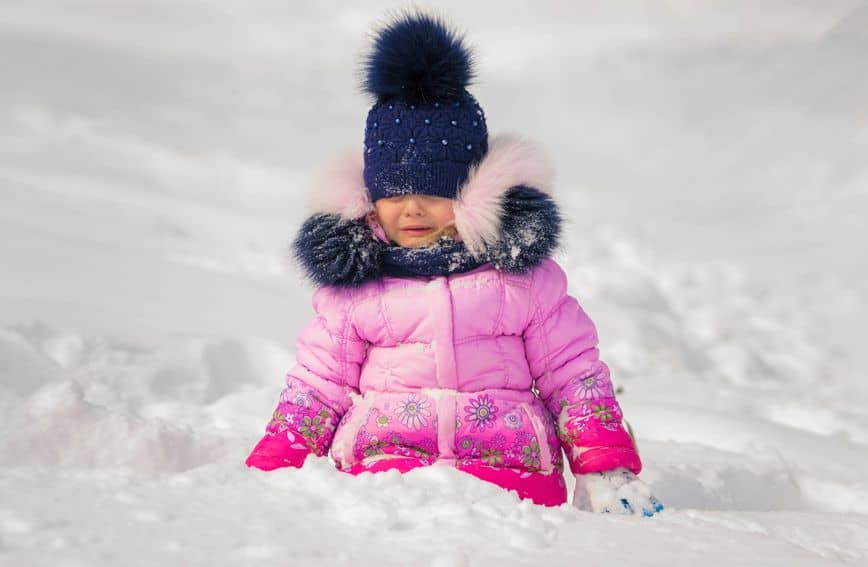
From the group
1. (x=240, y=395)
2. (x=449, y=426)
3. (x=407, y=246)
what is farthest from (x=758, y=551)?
(x=240, y=395)

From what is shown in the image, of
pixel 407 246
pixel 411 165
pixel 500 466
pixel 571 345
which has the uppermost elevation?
pixel 411 165

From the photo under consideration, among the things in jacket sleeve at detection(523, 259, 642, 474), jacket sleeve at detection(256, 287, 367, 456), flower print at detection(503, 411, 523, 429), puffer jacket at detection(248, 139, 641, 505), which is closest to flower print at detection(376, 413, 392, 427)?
puffer jacket at detection(248, 139, 641, 505)

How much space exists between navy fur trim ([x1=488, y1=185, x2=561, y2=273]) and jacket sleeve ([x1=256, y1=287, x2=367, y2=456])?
39cm

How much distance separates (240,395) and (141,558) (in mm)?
2377

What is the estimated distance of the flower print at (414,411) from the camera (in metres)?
1.67

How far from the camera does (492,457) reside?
1.66 meters

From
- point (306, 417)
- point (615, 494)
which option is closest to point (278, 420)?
point (306, 417)

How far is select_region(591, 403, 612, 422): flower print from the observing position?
1683 millimetres

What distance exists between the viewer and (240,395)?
3154 mm

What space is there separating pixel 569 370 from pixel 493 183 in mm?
475

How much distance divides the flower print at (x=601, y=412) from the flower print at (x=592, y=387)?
0.07 feet

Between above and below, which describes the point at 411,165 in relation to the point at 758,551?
above

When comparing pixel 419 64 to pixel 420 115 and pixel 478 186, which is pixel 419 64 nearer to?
pixel 420 115

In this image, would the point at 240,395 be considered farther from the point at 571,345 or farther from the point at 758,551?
the point at 758,551
